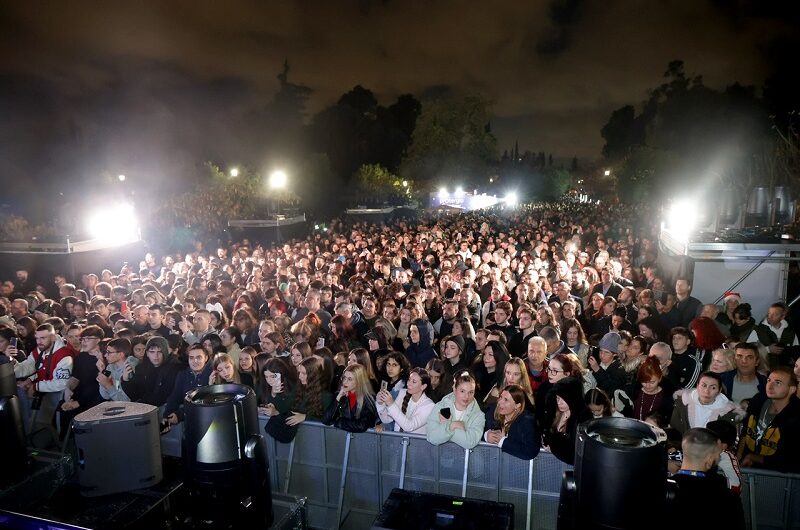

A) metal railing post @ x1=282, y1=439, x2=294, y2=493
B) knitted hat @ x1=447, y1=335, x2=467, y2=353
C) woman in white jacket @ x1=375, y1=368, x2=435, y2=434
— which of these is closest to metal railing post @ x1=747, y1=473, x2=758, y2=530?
woman in white jacket @ x1=375, y1=368, x2=435, y2=434

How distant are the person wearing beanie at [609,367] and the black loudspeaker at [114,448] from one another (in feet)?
13.6

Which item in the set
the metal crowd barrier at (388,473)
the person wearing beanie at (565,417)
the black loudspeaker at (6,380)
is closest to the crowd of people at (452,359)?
the person wearing beanie at (565,417)

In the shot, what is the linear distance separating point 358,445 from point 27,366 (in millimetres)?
4210

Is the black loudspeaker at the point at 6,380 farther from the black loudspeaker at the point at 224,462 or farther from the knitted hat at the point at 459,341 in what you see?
the knitted hat at the point at 459,341

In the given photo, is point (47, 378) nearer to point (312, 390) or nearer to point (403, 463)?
point (312, 390)

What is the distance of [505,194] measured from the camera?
75.4 metres

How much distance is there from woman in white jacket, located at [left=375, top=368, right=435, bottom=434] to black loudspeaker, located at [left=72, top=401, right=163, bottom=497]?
210 centimetres

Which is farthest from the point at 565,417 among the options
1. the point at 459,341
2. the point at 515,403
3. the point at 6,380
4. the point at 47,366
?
the point at 47,366

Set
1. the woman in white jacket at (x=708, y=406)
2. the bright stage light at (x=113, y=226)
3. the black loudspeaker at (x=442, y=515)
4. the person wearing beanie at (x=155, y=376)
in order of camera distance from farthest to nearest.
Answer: the bright stage light at (x=113, y=226) < the person wearing beanie at (x=155, y=376) < the woman in white jacket at (x=708, y=406) < the black loudspeaker at (x=442, y=515)

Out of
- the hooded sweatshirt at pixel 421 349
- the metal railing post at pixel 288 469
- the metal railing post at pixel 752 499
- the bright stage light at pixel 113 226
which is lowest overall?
the metal railing post at pixel 288 469

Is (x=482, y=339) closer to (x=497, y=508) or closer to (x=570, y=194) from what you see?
(x=497, y=508)

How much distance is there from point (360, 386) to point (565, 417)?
1719 mm

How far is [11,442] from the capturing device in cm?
300

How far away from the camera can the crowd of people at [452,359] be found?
4.21m
